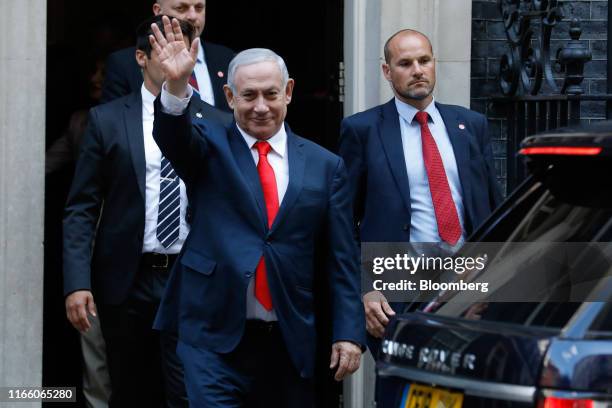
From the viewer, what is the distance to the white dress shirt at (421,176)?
21.4 ft

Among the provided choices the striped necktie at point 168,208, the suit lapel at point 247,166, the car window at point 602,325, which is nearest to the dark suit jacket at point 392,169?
the striped necktie at point 168,208

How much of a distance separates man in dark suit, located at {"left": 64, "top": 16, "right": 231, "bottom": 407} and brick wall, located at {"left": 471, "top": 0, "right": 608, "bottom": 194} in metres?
2.19

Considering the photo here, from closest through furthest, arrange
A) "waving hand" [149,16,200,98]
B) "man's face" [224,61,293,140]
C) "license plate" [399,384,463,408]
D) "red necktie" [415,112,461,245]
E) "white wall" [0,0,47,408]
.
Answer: "license plate" [399,384,463,408], "waving hand" [149,16,200,98], "man's face" [224,61,293,140], "red necktie" [415,112,461,245], "white wall" [0,0,47,408]

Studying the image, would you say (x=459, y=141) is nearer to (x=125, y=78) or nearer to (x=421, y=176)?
(x=421, y=176)

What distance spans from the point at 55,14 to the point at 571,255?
7.95 m

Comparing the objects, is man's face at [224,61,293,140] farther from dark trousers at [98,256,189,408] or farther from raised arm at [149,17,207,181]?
dark trousers at [98,256,189,408]

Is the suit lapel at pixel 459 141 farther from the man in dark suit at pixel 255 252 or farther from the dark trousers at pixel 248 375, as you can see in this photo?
the dark trousers at pixel 248 375

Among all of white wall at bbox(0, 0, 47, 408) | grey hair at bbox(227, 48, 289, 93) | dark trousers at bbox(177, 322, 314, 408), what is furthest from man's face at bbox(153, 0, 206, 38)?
dark trousers at bbox(177, 322, 314, 408)

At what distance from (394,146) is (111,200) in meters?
1.26

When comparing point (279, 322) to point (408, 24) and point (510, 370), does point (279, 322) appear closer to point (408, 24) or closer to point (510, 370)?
point (510, 370)

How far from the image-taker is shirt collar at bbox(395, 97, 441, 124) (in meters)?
6.71

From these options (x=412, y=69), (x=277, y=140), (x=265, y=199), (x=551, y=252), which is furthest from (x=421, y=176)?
(x=551, y=252)

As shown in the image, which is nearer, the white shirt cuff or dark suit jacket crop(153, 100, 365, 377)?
the white shirt cuff

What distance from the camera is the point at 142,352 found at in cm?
699
